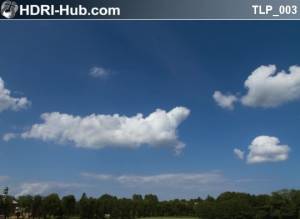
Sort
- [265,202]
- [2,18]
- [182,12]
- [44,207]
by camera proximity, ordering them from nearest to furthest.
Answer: [182,12] → [2,18] → [44,207] → [265,202]

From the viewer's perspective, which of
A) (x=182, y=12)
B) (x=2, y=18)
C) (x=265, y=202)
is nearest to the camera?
(x=182, y=12)

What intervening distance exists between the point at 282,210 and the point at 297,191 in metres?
10.8

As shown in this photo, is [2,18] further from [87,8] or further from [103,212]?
[103,212]

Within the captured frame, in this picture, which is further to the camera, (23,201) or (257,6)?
(23,201)

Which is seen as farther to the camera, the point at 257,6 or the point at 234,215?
the point at 234,215

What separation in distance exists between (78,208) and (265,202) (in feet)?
216

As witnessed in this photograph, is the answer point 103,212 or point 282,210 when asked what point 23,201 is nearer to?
point 103,212

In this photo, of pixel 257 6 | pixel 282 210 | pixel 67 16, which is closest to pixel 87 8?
pixel 67 16

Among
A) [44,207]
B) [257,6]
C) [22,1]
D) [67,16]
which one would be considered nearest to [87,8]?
[67,16]

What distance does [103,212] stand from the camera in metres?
197

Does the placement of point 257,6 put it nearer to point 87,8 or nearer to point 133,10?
point 133,10

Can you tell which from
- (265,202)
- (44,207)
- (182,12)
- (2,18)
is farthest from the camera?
(265,202)

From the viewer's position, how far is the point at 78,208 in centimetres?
18800

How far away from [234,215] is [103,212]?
47.0 meters
